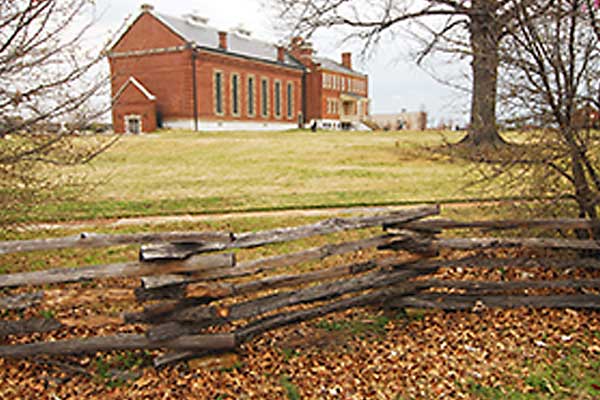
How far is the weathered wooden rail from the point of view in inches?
183

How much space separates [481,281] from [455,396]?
7.05ft

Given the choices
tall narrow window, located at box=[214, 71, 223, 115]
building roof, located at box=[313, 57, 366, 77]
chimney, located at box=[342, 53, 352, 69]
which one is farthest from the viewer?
chimney, located at box=[342, 53, 352, 69]

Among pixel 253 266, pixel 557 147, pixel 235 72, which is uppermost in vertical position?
pixel 235 72

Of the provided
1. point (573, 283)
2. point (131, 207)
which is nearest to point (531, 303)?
point (573, 283)

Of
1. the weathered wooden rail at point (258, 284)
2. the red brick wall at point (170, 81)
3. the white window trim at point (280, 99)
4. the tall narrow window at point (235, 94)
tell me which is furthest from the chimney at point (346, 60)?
Answer: the weathered wooden rail at point (258, 284)

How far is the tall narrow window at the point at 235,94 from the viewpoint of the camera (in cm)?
4431

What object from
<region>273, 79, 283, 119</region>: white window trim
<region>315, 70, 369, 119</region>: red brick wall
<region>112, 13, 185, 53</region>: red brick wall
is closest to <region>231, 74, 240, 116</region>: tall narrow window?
<region>273, 79, 283, 119</region>: white window trim

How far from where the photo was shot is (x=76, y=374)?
4.87 m

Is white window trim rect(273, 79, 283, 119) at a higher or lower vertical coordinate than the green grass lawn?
higher

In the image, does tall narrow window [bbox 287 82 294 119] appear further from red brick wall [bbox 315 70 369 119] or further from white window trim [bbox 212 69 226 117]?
white window trim [bbox 212 69 226 117]

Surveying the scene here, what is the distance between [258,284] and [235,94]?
41076 mm

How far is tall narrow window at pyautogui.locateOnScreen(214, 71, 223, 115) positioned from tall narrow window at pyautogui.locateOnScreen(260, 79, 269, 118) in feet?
19.7

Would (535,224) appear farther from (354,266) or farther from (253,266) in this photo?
(253,266)

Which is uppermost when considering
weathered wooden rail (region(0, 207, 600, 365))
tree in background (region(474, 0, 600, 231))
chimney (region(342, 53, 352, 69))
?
chimney (region(342, 53, 352, 69))
